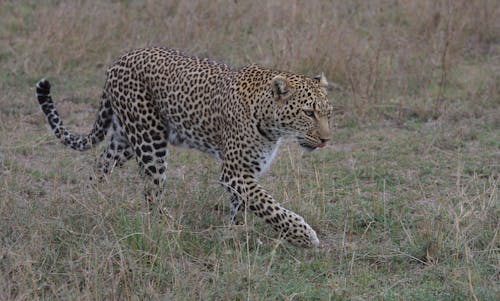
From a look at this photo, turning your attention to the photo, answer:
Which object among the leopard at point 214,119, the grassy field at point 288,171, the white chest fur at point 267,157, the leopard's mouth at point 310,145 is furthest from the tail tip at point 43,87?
the leopard's mouth at point 310,145

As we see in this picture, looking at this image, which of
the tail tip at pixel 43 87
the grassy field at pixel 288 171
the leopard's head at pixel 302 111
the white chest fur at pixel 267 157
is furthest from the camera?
the tail tip at pixel 43 87

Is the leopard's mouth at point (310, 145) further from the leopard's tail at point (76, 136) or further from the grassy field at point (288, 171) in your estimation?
the leopard's tail at point (76, 136)

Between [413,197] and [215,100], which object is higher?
[215,100]

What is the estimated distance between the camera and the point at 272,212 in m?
6.95

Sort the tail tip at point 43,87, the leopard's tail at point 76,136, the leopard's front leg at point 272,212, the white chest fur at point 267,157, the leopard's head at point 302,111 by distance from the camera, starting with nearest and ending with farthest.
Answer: the leopard's front leg at point 272,212
the leopard's head at point 302,111
the white chest fur at point 267,157
the tail tip at point 43,87
the leopard's tail at point 76,136

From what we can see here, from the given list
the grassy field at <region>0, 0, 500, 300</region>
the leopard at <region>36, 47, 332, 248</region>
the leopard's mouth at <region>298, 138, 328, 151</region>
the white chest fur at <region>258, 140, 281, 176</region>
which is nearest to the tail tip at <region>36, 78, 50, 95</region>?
the leopard at <region>36, 47, 332, 248</region>

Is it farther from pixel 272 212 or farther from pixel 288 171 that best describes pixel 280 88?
pixel 288 171

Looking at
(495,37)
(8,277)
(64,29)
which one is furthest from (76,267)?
(495,37)

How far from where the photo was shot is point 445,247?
6738mm

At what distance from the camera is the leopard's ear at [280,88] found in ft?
23.1

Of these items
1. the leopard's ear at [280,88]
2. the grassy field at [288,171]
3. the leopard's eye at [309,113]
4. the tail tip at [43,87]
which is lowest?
the grassy field at [288,171]

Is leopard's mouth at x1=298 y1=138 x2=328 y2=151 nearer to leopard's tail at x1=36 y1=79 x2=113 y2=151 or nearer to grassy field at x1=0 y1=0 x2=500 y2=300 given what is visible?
grassy field at x1=0 y1=0 x2=500 y2=300

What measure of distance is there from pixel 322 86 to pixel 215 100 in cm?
87

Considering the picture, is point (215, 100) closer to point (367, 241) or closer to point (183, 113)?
point (183, 113)
